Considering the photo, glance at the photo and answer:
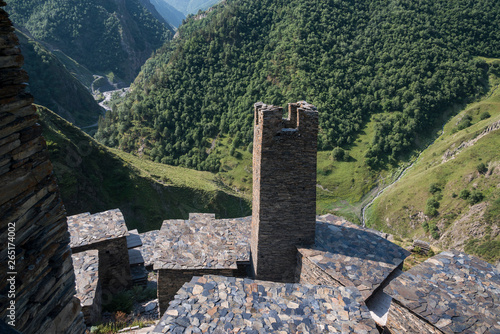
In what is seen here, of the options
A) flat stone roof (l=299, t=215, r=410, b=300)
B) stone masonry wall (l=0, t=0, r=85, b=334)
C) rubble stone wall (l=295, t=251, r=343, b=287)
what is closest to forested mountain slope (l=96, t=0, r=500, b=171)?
flat stone roof (l=299, t=215, r=410, b=300)

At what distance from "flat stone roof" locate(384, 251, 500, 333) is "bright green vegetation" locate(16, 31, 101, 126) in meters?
87.5

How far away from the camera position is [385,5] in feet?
261

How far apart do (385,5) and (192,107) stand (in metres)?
62.0

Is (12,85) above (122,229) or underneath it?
above

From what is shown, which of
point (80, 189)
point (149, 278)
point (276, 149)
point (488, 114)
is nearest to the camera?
point (276, 149)

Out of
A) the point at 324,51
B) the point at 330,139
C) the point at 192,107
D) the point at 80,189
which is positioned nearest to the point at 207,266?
the point at 80,189

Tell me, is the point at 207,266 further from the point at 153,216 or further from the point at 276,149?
the point at 153,216

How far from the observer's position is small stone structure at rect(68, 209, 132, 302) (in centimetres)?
1225

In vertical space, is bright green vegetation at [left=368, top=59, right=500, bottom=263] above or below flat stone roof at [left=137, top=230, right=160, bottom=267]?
below

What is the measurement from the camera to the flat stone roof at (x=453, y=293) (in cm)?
683

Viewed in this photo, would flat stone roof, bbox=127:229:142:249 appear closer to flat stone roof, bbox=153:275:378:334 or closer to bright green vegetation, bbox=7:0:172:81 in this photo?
flat stone roof, bbox=153:275:378:334

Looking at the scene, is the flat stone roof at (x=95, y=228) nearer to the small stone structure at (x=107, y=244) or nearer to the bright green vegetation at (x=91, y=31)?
the small stone structure at (x=107, y=244)

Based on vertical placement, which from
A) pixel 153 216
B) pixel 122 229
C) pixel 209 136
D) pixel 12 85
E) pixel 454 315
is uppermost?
pixel 12 85

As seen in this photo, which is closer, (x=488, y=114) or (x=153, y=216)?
(x=153, y=216)
